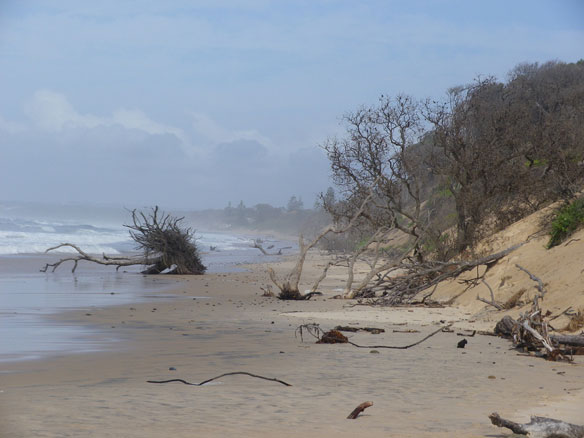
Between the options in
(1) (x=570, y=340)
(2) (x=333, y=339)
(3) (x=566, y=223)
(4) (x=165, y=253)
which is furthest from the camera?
(4) (x=165, y=253)

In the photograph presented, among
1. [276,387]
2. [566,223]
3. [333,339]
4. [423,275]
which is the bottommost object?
[276,387]

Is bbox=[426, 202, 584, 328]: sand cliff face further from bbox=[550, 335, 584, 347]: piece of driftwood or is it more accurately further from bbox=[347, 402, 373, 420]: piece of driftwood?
bbox=[347, 402, 373, 420]: piece of driftwood

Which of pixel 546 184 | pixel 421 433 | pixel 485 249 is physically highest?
pixel 546 184

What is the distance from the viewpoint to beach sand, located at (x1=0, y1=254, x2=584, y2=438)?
4898mm

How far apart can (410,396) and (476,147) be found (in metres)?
14.3

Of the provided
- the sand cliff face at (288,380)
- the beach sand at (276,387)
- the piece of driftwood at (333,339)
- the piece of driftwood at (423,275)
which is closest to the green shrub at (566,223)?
the piece of driftwood at (423,275)

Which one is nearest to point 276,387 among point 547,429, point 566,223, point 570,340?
point 547,429

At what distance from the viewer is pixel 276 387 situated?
6.30 meters

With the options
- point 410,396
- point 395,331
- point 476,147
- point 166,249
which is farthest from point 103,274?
point 410,396

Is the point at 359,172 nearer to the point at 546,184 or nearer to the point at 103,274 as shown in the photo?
the point at 546,184

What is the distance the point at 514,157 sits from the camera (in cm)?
1984

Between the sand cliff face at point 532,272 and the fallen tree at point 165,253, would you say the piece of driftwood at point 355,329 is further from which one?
the fallen tree at point 165,253

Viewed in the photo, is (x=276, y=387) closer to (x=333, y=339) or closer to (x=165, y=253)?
(x=333, y=339)

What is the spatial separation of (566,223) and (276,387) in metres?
9.34
